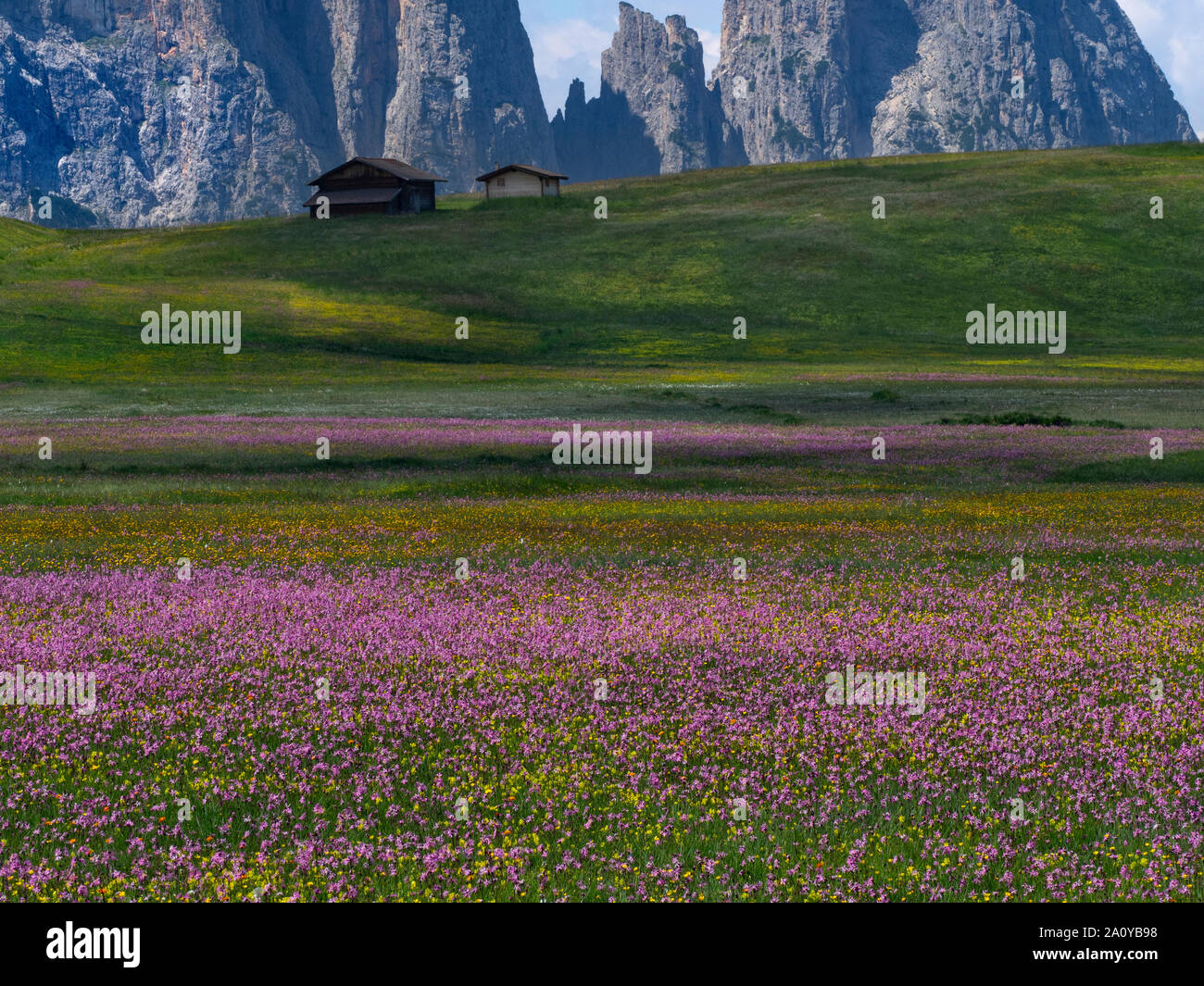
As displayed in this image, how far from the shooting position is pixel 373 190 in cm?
15250

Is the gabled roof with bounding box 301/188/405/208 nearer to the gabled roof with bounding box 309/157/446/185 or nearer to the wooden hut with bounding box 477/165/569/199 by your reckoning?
the gabled roof with bounding box 309/157/446/185

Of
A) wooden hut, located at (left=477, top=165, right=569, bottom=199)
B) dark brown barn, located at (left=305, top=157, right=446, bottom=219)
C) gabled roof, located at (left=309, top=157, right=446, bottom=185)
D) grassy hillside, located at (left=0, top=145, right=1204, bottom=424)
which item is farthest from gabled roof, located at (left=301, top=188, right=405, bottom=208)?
wooden hut, located at (left=477, top=165, right=569, bottom=199)

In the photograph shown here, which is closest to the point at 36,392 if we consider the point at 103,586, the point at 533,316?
the point at 533,316

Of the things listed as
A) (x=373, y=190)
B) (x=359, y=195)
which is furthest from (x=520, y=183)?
(x=359, y=195)

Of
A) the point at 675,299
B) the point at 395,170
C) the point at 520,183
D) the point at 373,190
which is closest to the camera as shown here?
the point at 675,299

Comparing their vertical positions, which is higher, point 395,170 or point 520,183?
point 395,170

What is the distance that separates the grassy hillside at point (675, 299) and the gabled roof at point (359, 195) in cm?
638

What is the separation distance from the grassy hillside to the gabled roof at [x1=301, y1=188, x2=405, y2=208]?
20.9 ft

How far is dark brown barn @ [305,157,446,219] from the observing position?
150625mm

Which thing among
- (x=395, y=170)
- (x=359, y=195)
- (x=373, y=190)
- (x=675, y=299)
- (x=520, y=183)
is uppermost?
(x=395, y=170)

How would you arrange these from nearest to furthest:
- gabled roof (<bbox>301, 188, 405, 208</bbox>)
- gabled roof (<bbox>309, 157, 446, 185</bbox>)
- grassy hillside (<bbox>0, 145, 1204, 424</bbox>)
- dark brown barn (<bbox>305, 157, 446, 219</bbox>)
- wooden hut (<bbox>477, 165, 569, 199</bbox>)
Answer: grassy hillside (<bbox>0, 145, 1204, 424</bbox>)
gabled roof (<bbox>301, 188, 405, 208</bbox>)
dark brown barn (<bbox>305, 157, 446, 219</bbox>)
gabled roof (<bbox>309, 157, 446, 185</bbox>)
wooden hut (<bbox>477, 165, 569, 199</bbox>)

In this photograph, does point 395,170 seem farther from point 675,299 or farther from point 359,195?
point 675,299

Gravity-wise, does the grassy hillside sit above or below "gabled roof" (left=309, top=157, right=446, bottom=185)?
below

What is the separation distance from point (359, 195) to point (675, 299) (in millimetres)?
59791
